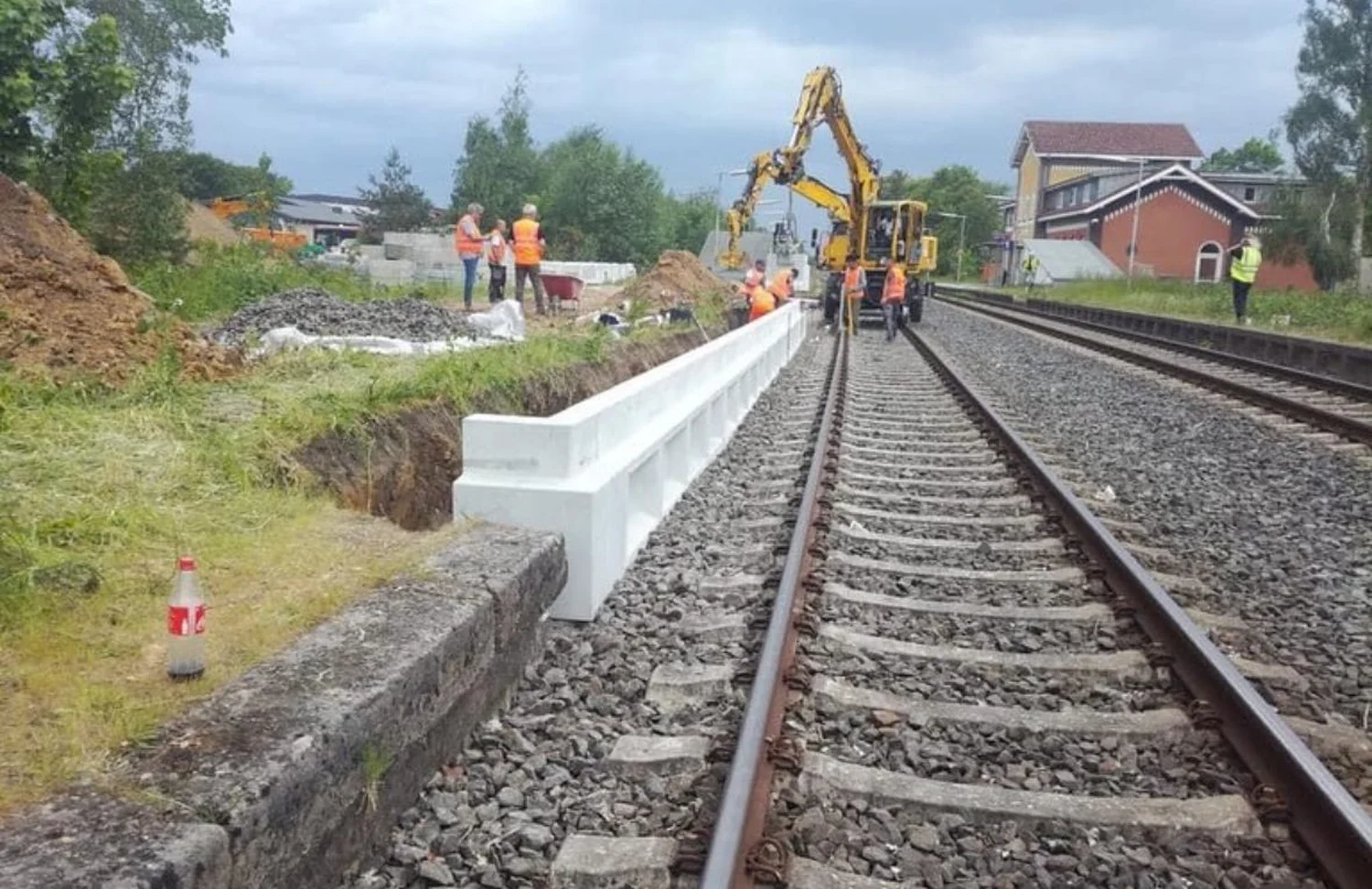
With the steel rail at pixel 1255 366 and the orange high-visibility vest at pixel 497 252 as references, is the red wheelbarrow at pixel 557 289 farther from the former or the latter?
the steel rail at pixel 1255 366

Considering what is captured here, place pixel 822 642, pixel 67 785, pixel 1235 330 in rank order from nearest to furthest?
pixel 67 785
pixel 822 642
pixel 1235 330

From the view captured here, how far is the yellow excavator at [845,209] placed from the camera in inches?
1034

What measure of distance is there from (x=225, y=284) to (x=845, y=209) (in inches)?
662

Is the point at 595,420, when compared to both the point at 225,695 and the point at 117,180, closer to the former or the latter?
the point at 225,695

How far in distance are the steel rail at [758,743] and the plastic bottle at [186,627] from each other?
144 cm

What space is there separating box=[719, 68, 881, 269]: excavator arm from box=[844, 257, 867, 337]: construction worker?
1.60m

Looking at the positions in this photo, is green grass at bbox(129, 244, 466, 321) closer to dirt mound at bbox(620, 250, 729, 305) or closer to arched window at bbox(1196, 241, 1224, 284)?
dirt mound at bbox(620, 250, 729, 305)

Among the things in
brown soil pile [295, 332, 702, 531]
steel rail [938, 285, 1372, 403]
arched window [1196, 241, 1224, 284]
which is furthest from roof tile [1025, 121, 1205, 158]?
brown soil pile [295, 332, 702, 531]

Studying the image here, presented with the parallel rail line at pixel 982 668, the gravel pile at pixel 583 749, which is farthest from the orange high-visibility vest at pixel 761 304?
the gravel pile at pixel 583 749

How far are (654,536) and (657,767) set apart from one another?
3069 mm

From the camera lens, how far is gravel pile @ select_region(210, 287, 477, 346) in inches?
452

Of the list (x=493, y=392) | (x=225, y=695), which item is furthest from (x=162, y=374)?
(x=225, y=695)

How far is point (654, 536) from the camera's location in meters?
6.68

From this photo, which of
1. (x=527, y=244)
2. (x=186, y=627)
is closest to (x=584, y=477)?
(x=186, y=627)
